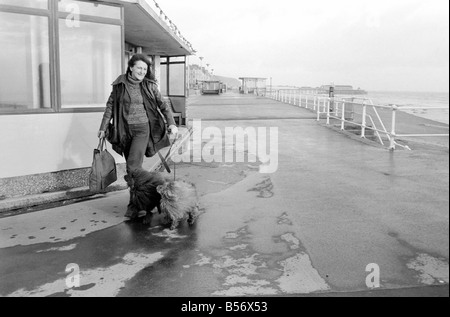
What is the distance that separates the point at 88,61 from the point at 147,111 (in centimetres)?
237

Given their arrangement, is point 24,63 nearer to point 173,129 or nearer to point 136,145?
point 136,145

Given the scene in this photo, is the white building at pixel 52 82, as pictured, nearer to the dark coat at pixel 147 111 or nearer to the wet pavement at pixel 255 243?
the wet pavement at pixel 255 243

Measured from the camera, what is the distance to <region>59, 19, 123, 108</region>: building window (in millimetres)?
7375

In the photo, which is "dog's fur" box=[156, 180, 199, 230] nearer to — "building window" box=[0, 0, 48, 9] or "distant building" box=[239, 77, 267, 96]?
"building window" box=[0, 0, 48, 9]

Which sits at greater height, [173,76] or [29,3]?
[29,3]

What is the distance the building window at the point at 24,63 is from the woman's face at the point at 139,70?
199cm

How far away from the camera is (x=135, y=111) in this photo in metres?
5.90

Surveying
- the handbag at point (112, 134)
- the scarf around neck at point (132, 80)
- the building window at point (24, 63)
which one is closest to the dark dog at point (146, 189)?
the handbag at point (112, 134)


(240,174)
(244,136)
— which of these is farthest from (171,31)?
(240,174)

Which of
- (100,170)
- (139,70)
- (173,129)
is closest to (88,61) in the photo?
(139,70)

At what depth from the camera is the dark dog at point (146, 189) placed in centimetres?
558

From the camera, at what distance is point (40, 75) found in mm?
7109
